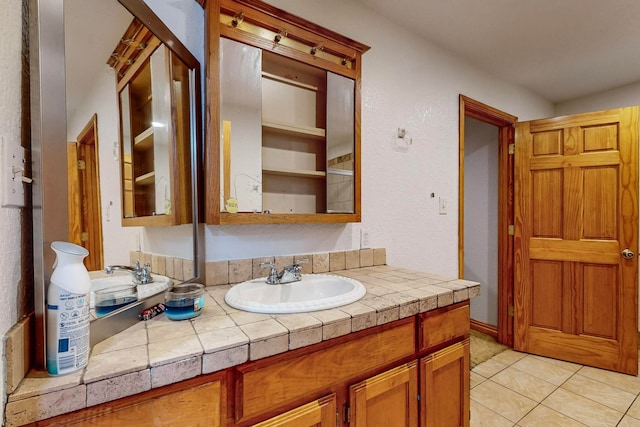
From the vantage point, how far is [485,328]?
287 centimetres

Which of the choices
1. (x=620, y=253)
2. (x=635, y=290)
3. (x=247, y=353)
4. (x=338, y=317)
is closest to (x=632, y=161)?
(x=620, y=253)

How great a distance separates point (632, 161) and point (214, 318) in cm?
289

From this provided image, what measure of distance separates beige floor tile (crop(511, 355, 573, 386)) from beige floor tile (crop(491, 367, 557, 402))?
61 millimetres

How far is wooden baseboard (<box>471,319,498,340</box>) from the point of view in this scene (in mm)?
2781

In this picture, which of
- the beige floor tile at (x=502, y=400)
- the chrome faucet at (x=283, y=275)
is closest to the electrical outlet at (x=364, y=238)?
the chrome faucet at (x=283, y=275)

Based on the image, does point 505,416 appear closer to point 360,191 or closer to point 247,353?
point 360,191

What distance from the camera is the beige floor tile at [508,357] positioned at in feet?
7.72

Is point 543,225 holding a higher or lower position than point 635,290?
higher

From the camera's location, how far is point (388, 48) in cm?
182

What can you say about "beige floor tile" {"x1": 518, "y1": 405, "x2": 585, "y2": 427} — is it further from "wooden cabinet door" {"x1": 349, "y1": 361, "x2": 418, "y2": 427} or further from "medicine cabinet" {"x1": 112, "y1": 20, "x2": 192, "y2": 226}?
"medicine cabinet" {"x1": 112, "y1": 20, "x2": 192, "y2": 226}

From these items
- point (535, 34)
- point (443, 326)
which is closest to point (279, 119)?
point (443, 326)

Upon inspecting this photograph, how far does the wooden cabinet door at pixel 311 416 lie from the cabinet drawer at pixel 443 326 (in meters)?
0.43

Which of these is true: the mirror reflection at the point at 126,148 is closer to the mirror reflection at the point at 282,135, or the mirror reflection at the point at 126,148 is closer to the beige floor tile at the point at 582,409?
the mirror reflection at the point at 282,135

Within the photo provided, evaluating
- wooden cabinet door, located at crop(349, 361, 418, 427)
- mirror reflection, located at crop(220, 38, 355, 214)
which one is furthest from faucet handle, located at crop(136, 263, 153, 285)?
wooden cabinet door, located at crop(349, 361, 418, 427)
